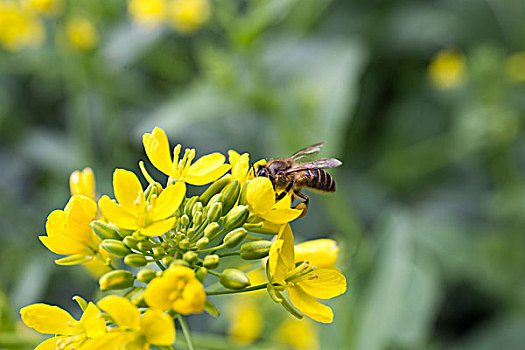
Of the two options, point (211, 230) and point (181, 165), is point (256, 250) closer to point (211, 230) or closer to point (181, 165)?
point (211, 230)

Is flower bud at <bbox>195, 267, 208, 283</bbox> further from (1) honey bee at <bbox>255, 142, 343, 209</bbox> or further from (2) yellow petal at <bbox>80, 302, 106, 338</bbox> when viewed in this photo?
(1) honey bee at <bbox>255, 142, 343, 209</bbox>

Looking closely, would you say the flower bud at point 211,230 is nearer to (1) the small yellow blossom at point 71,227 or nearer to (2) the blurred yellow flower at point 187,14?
(1) the small yellow blossom at point 71,227

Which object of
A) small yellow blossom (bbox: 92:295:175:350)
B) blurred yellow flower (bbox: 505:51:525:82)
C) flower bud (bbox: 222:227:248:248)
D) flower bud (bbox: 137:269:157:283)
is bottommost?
small yellow blossom (bbox: 92:295:175:350)

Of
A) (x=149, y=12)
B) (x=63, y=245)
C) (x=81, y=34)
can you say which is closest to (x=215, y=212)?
(x=63, y=245)

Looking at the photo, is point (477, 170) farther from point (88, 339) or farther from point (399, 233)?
point (88, 339)

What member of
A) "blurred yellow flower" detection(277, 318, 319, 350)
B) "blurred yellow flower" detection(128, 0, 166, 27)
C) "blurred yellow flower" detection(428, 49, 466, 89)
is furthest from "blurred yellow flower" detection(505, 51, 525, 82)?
"blurred yellow flower" detection(128, 0, 166, 27)

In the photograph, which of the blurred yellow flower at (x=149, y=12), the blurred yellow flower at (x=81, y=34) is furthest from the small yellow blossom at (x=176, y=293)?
the blurred yellow flower at (x=81, y=34)
